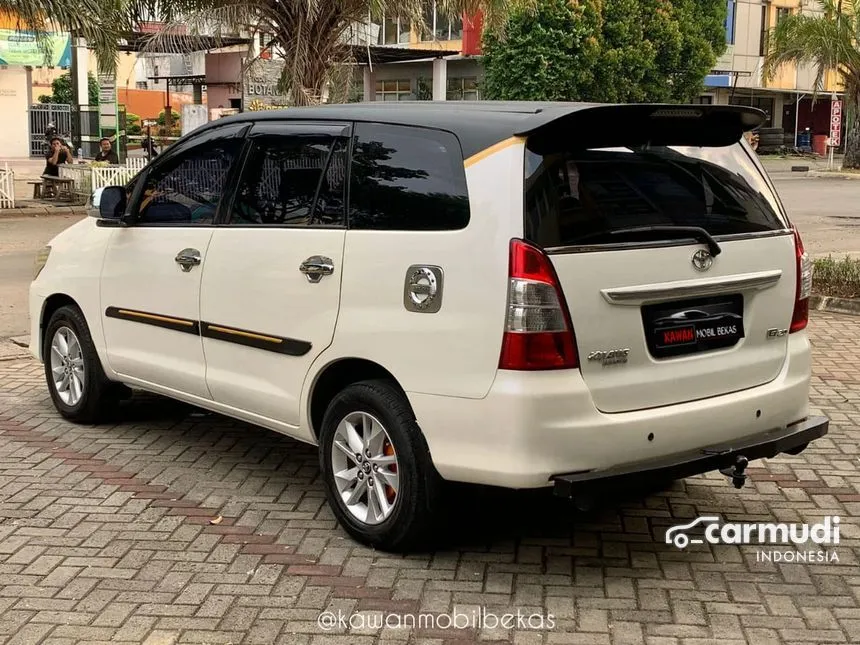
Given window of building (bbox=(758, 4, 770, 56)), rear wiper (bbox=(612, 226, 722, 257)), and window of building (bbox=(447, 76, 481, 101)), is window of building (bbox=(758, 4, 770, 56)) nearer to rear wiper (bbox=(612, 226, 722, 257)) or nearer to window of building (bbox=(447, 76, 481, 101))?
window of building (bbox=(447, 76, 481, 101))

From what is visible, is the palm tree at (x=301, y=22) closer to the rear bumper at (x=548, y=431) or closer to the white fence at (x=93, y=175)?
the white fence at (x=93, y=175)

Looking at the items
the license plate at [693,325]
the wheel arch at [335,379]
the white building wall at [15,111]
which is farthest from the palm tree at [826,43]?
the wheel arch at [335,379]

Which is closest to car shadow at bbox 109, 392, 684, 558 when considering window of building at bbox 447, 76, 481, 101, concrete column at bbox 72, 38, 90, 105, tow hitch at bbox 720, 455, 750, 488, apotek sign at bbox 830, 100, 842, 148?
tow hitch at bbox 720, 455, 750, 488

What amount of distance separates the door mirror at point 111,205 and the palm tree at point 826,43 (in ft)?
Answer: 112

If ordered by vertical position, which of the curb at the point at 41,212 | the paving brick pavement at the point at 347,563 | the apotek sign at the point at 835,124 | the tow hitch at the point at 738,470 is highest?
the apotek sign at the point at 835,124

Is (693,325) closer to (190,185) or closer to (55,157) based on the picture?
(190,185)

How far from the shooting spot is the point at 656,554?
4.46 metres

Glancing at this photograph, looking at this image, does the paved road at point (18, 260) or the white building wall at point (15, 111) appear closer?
the paved road at point (18, 260)

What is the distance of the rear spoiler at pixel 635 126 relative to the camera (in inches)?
156

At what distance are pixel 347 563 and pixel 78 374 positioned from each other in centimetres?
277

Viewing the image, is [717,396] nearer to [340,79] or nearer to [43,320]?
[43,320]

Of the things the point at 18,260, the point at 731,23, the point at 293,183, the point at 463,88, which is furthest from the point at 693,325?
the point at 731,23

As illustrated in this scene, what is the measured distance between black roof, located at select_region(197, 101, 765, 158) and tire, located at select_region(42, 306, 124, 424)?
2302 millimetres

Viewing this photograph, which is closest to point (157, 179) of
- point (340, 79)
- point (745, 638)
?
point (745, 638)
